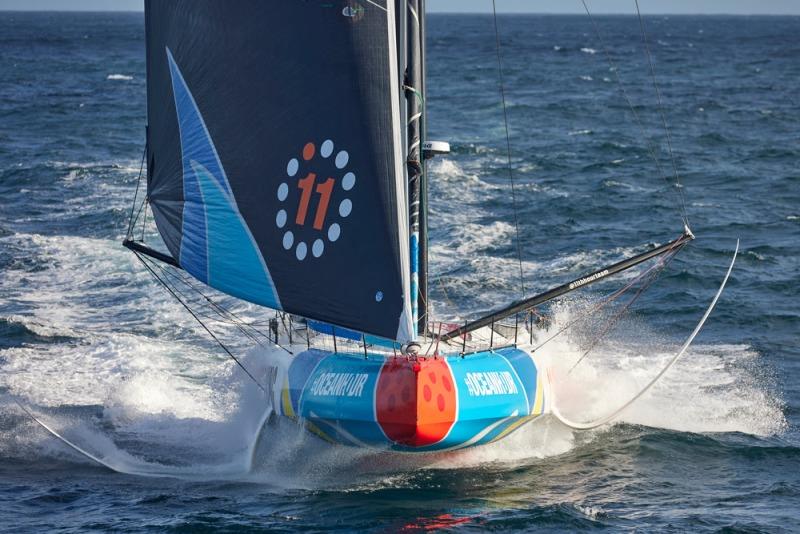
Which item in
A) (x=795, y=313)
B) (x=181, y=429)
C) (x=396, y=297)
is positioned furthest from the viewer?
(x=795, y=313)

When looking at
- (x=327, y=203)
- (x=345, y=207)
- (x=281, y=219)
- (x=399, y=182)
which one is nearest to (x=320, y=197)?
(x=327, y=203)

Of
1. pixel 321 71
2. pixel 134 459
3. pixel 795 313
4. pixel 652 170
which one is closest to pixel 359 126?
pixel 321 71

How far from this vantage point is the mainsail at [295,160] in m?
14.1

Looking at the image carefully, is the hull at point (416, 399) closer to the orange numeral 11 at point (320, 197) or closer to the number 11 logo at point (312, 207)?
the number 11 logo at point (312, 207)

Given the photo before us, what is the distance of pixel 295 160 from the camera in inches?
574

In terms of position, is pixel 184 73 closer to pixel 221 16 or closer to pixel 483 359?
pixel 221 16

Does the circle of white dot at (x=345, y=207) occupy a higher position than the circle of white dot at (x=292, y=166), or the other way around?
the circle of white dot at (x=292, y=166)

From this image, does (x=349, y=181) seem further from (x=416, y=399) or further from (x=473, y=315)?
(x=473, y=315)

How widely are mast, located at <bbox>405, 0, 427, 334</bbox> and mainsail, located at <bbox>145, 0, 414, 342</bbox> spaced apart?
1.08ft

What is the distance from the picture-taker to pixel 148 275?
2675cm

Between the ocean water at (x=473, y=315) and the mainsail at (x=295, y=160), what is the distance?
234 cm

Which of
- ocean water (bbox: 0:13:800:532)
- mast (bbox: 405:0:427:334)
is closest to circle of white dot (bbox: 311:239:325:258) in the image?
mast (bbox: 405:0:427:334)

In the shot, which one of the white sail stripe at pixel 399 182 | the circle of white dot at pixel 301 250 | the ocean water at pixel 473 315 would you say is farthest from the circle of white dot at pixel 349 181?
the ocean water at pixel 473 315

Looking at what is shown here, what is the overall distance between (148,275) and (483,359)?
12714 mm
